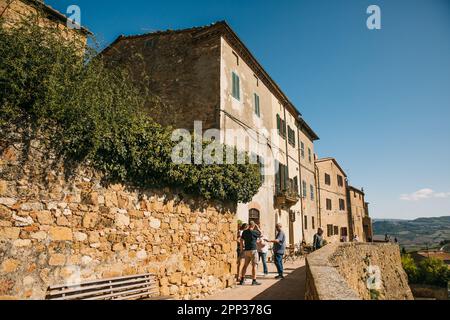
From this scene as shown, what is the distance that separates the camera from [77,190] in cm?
513

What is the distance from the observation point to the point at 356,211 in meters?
37.8

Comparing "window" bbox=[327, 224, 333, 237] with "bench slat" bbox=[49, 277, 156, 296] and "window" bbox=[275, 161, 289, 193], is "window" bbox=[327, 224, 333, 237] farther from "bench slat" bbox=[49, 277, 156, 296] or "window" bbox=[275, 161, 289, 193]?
"bench slat" bbox=[49, 277, 156, 296]

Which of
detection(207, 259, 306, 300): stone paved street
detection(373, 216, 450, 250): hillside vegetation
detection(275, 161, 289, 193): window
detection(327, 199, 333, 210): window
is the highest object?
detection(275, 161, 289, 193): window

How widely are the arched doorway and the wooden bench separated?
7.41 metres

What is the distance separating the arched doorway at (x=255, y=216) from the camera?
13375 millimetres

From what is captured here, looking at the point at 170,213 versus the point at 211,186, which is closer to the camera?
the point at 170,213

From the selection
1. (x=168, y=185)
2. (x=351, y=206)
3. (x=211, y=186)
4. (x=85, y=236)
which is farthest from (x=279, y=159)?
(x=351, y=206)

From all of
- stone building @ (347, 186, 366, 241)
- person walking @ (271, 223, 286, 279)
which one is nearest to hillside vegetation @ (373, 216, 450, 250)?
stone building @ (347, 186, 366, 241)

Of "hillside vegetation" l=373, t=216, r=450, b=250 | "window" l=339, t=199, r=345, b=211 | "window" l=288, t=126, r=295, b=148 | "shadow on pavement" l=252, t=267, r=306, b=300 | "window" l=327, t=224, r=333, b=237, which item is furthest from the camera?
"hillside vegetation" l=373, t=216, r=450, b=250

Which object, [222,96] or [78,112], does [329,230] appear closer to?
[222,96]

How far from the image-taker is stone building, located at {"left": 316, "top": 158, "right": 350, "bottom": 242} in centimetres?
2755

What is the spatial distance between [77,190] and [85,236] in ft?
2.62

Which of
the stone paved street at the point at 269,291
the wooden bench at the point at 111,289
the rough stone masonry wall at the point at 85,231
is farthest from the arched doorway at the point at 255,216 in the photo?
the wooden bench at the point at 111,289

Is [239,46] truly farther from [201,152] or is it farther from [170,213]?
[170,213]
